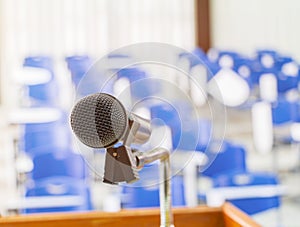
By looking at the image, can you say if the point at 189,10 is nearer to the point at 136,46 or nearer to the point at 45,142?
the point at 45,142

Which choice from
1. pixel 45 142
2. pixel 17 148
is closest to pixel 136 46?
pixel 45 142

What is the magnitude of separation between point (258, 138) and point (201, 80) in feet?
14.6

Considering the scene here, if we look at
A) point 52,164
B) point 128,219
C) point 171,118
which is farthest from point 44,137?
point 171,118

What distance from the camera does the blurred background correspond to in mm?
1258

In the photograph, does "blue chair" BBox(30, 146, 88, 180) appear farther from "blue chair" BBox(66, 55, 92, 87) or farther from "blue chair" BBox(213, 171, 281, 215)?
"blue chair" BBox(66, 55, 92, 87)

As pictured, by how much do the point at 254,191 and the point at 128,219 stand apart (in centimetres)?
136

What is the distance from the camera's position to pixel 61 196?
9.30ft

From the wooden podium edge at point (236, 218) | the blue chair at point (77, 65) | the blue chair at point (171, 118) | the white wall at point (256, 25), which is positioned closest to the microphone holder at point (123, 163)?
the blue chair at point (171, 118)

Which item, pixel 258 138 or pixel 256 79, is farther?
pixel 256 79

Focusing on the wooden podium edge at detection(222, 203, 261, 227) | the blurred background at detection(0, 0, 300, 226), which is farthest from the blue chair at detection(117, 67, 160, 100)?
the wooden podium edge at detection(222, 203, 261, 227)

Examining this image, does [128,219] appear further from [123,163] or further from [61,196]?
[61,196]

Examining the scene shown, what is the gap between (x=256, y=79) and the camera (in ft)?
22.9

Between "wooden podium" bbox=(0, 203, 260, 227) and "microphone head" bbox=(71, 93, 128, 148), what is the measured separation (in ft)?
2.13

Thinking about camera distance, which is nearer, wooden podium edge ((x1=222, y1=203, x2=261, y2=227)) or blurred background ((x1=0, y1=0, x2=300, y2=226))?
blurred background ((x1=0, y1=0, x2=300, y2=226))
